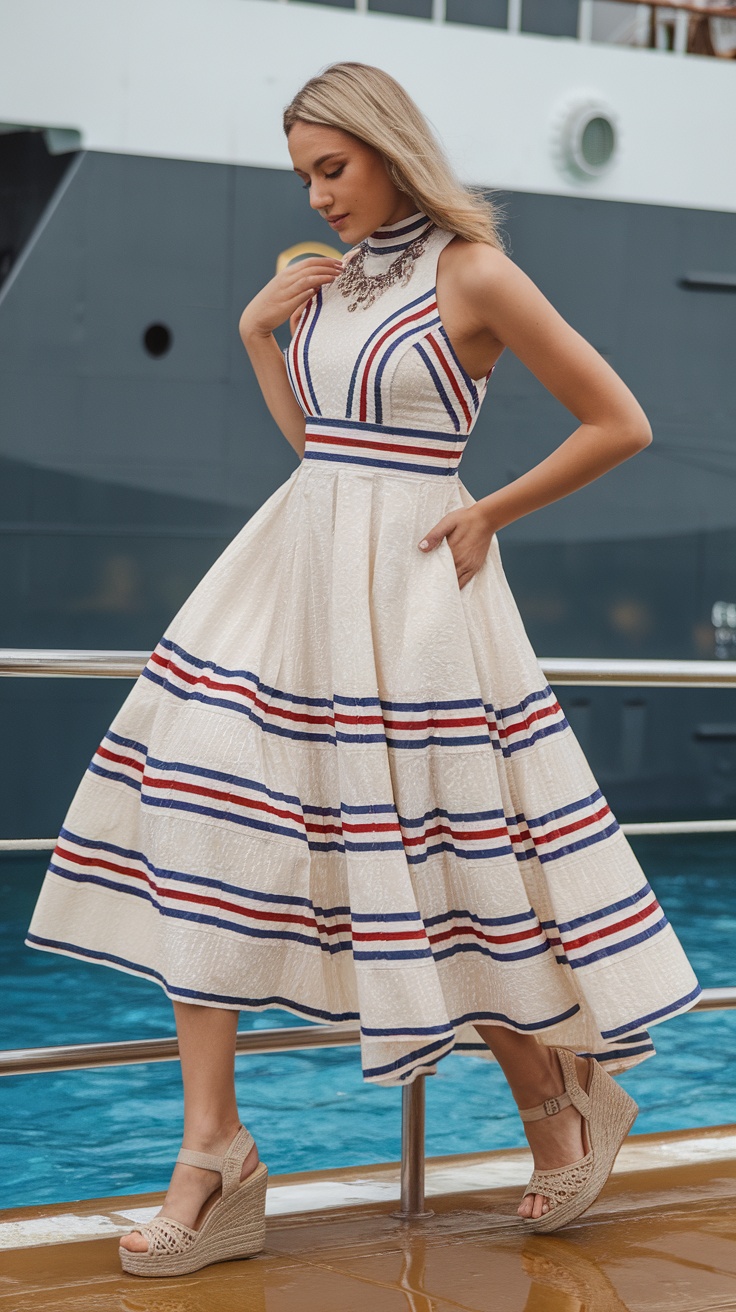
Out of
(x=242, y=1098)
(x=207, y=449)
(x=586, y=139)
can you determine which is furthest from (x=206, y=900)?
(x=586, y=139)

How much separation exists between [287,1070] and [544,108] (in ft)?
16.2

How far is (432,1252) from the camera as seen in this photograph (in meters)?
1.31

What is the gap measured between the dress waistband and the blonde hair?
188 millimetres

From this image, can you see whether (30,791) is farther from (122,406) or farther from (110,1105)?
(110,1105)

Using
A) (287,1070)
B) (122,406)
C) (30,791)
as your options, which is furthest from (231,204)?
(287,1070)

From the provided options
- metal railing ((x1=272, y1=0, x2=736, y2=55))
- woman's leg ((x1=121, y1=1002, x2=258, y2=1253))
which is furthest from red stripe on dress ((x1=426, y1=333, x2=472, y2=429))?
metal railing ((x1=272, y1=0, x2=736, y2=55))

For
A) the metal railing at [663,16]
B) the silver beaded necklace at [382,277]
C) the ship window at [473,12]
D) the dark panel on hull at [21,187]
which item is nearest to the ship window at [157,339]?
the dark panel on hull at [21,187]

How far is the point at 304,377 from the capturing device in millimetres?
1316

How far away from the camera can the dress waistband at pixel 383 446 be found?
1297 mm

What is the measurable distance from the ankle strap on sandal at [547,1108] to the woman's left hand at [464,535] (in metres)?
0.51

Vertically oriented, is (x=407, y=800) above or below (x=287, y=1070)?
above

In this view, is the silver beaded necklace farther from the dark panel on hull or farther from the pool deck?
the dark panel on hull

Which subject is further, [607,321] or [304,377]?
[607,321]

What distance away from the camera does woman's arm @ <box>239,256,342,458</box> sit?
4.47ft
